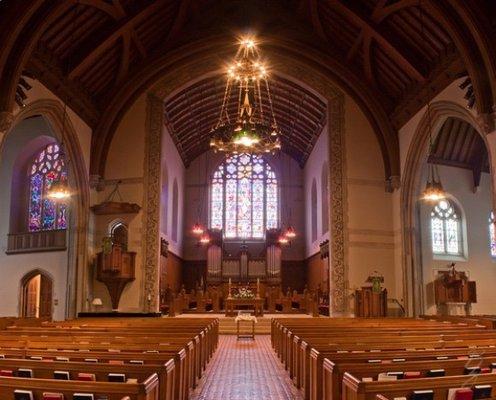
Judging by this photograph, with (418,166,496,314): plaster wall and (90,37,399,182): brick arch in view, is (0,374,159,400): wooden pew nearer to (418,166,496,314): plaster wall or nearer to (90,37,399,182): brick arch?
(90,37,399,182): brick arch

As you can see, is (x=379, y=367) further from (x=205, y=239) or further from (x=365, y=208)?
(x=205, y=239)

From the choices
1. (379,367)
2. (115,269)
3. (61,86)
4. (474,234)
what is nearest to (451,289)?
(474,234)

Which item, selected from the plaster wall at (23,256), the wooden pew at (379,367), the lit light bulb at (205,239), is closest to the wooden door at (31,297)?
the plaster wall at (23,256)

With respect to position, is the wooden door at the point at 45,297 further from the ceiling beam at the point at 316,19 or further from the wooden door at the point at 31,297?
the ceiling beam at the point at 316,19

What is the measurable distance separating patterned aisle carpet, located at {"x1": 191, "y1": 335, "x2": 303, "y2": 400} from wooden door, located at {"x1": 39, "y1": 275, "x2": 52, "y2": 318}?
8.54m

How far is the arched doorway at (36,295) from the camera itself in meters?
18.6

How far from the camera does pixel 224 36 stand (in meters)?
17.6

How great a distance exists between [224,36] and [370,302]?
31.4 ft

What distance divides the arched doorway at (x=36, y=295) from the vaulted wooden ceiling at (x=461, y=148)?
13573 mm

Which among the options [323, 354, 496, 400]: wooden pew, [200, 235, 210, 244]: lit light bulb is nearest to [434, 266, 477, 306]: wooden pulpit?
[200, 235, 210, 244]: lit light bulb

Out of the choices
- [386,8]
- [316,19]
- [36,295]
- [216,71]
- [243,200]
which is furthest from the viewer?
[243,200]

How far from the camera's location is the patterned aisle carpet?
7111mm

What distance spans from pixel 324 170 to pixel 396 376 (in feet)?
56.0

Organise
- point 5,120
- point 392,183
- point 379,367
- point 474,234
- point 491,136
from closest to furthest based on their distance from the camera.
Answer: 1. point 379,367
2. point 491,136
3. point 5,120
4. point 392,183
5. point 474,234
